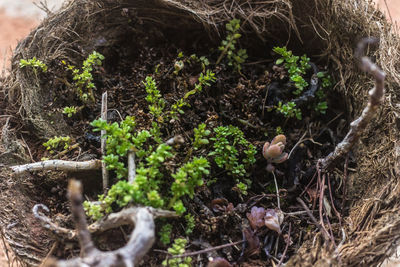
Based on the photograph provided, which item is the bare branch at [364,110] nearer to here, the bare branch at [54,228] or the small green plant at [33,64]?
the bare branch at [54,228]

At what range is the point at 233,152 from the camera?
1408mm

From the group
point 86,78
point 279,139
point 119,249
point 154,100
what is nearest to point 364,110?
A: point 279,139

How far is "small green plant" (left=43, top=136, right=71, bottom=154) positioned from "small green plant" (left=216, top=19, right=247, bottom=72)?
2.22 ft

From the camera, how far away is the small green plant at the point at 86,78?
1.49m

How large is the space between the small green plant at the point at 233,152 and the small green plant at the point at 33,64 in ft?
2.34

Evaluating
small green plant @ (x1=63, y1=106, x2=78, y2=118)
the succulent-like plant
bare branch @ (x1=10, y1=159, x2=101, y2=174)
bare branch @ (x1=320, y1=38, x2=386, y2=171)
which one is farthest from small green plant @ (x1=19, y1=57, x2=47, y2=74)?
bare branch @ (x1=320, y1=38, x2=386, y2=171)

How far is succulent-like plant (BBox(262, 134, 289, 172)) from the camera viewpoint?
140 cm

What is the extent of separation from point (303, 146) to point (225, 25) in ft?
1.98

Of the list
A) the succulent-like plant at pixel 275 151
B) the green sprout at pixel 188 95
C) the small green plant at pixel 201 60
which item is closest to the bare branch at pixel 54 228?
the green sprout at pixel 188 95

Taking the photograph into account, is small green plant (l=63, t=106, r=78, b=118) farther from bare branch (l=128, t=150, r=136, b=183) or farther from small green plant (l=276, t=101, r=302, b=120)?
small green plant (l=276, t=101, r=302, b=120)

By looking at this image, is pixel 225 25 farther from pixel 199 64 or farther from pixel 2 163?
pixel 2 163

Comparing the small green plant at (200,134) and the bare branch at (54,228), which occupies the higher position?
the small green plant at (200,134)

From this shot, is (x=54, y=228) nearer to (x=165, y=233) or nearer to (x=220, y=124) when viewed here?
(x=165, y=233)

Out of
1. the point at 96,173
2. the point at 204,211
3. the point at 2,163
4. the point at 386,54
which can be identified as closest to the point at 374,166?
the point at 386,54
